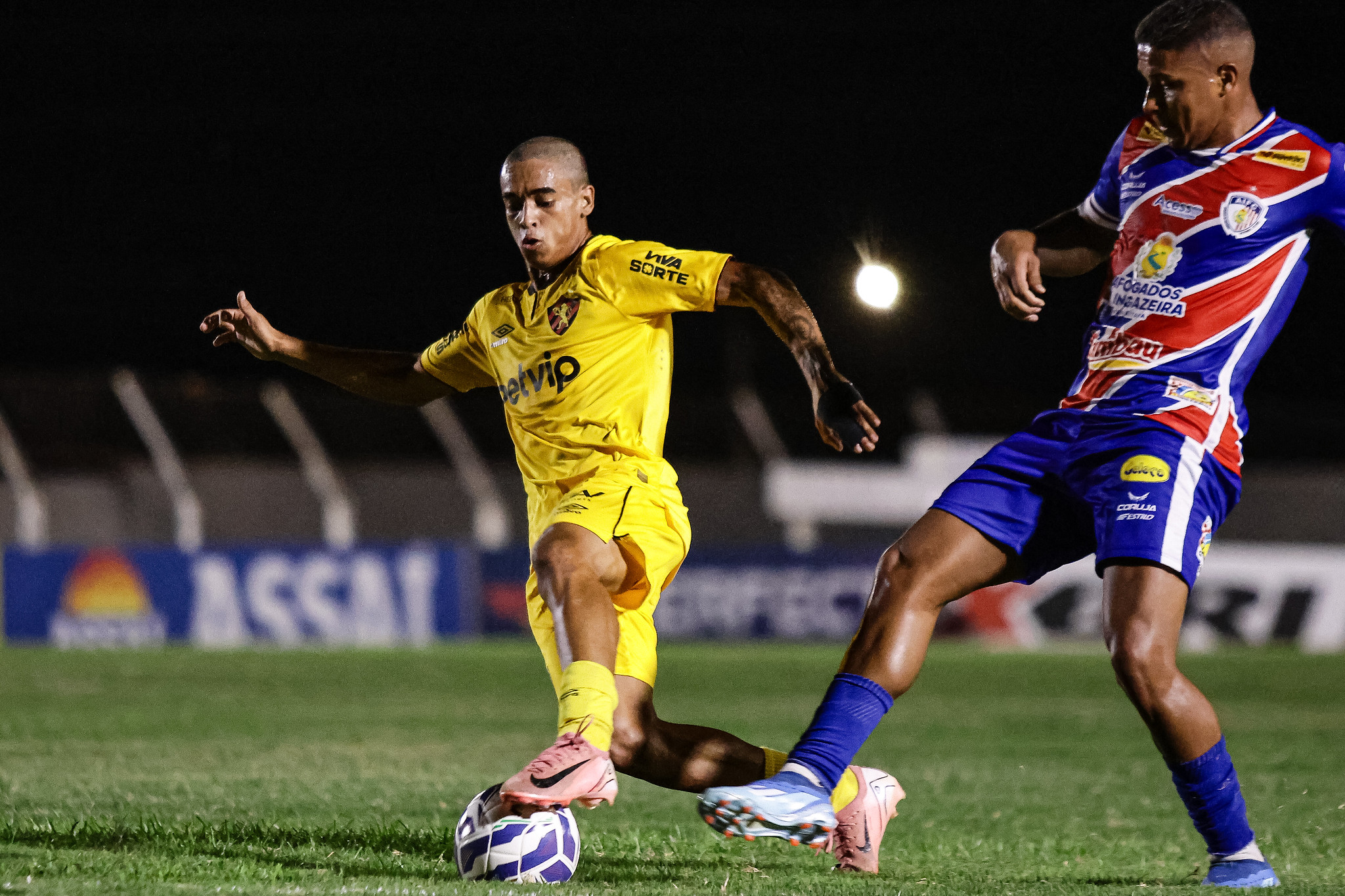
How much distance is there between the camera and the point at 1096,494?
165 inches

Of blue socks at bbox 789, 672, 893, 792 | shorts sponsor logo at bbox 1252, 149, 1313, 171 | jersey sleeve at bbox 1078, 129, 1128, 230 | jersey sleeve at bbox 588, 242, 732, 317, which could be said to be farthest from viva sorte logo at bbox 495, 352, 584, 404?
shorts sponsor logo at bbox 1252, 149, 1313, 171

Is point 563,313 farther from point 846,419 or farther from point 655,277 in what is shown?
point 846,419

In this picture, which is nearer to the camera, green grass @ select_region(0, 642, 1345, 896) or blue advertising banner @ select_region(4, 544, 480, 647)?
green grass @ select_region(0, 642, 1345, 896)

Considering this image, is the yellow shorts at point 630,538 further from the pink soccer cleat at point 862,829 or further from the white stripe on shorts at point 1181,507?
the white stripe on shorts at point 1181,507

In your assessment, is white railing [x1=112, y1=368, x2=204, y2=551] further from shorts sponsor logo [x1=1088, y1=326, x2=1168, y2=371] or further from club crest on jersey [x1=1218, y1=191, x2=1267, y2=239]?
club crest on jersey [x1=1218, y1=191, x2=1267, y2=239]

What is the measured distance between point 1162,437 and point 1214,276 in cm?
46

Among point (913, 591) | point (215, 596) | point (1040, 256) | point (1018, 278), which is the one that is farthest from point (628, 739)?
point (215, 596)

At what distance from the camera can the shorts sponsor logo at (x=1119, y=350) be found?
4266mm

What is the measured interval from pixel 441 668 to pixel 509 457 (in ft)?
30.2

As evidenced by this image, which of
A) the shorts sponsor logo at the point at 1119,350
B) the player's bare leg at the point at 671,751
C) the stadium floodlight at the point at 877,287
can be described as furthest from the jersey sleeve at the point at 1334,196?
the player's bare leg at the point at 671,751


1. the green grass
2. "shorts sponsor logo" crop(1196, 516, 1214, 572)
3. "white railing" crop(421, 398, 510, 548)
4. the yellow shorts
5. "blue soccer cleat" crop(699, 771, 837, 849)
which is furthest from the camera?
"white railing" crop(421, 398, 510, 548)

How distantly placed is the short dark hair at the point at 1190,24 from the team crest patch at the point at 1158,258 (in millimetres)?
497

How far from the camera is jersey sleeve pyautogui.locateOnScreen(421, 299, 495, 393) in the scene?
5.41 metres

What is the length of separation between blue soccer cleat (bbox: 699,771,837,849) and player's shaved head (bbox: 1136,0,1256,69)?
212 cm
